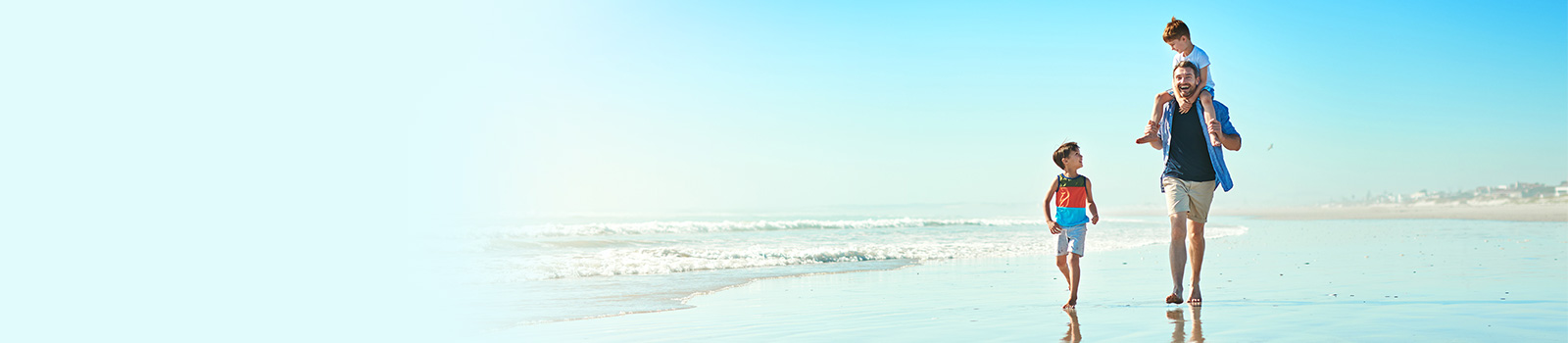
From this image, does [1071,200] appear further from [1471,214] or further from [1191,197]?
[1471,214]

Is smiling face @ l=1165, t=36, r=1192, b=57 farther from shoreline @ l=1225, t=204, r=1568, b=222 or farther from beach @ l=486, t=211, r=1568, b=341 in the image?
shoreline @ l=1225, t=204, r=1568, b=222

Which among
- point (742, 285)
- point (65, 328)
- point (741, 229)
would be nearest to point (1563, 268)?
point (742, 285)

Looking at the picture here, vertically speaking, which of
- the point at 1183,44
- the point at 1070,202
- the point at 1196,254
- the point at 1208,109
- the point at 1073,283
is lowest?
the point at 1073,283

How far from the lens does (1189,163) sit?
5145 mm

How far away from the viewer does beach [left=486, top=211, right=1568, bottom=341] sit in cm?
403

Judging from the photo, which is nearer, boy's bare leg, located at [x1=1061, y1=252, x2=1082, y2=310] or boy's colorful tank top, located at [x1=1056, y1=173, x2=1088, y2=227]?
boy's bare leg, located at [x1=1061, y1=252, x2=1082, y2=310]

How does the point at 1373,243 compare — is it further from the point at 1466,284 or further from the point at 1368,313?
the point at 1368,313

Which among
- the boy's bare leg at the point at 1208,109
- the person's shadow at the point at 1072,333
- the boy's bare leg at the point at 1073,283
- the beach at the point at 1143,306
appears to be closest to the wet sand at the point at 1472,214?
the beach at the point at 1143,306

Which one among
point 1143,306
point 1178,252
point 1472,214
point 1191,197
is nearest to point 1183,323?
point 1143,306

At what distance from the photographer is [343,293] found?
8438 mm

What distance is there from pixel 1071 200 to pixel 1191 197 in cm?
62

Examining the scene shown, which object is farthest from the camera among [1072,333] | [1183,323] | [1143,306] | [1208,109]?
[1143,306]

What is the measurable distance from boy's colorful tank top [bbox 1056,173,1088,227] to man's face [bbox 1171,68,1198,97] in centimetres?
74

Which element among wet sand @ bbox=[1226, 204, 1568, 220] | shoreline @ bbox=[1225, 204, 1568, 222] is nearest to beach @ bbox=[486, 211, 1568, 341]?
shoreline @ bbox=[1225, 204, 1568, 222]
